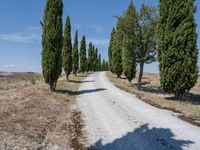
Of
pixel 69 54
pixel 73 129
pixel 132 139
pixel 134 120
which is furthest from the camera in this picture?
pixel 69 54

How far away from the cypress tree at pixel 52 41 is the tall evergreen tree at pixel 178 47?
8.63m

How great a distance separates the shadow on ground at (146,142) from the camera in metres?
9.28

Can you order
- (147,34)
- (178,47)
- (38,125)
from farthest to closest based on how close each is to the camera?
(147,34) → (178,47) → (38,125)

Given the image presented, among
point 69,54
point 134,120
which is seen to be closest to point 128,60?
point 69,54

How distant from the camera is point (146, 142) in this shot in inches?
388

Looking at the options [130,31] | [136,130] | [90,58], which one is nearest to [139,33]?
[130,31]

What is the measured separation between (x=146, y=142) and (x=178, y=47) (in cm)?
1385

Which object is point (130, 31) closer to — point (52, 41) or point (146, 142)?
point (52, 41)

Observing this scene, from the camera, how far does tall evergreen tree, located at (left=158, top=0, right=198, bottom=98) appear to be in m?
21.9

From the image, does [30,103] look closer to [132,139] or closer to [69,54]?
[132,139]

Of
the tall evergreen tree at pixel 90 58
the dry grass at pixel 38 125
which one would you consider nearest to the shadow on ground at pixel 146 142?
the dry grass at pixel 38 125

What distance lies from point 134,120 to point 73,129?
312cm

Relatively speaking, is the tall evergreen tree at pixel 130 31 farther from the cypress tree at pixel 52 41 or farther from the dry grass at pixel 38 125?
the dry grass at pixel 38 125

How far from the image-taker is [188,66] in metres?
21.8
